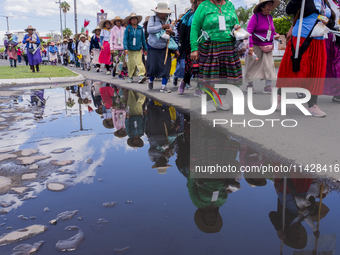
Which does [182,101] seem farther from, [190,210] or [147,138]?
[190,210]

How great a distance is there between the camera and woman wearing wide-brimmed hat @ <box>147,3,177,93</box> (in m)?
7.32

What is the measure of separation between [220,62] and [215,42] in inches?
12.4

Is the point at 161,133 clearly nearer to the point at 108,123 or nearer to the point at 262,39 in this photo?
the point at 108,123

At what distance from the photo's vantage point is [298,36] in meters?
4.53

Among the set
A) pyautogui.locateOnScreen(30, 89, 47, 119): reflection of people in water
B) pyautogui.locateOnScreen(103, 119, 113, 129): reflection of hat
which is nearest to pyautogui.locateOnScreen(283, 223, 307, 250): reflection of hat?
pyautogui.locateOnScreen(103, 119, 113, 129): reflection of hat

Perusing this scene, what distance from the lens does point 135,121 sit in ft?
15.9

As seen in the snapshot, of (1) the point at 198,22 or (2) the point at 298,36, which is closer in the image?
(2) the point at 298,36

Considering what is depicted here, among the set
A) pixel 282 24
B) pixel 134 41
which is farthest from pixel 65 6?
pixel 134 41

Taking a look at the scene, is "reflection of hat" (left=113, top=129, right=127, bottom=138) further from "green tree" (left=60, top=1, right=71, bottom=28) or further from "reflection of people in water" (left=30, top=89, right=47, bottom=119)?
"green tree" (left=60, top=1, right=71, bottom=28)

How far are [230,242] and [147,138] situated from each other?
7.61ft

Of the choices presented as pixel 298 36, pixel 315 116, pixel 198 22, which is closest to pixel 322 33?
pixel 298 36

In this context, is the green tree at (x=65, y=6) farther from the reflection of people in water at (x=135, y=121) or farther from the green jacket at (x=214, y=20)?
the green jacket at (x=214, y=20)

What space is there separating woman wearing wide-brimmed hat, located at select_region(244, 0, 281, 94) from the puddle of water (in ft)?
12.5

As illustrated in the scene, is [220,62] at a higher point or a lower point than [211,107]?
higher
